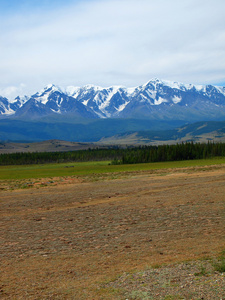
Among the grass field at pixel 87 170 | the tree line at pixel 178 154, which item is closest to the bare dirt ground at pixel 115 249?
the grass field at pixel 87 170

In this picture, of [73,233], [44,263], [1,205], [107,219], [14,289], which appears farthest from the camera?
[1,205]

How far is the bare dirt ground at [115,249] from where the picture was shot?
11297 mm

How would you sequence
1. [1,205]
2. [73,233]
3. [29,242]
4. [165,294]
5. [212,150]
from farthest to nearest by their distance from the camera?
1. [212,150]
2. [1,205]
3. [73,233]
4. [29,242]
5. [165,294]

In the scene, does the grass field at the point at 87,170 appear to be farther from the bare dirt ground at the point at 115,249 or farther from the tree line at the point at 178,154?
the bare dirt ground at the point at 115,249

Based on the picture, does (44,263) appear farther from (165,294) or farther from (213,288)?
(213,288)

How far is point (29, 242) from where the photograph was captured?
1820 centimetres

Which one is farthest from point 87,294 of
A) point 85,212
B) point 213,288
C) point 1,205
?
point 1,205

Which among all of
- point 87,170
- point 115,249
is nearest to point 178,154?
point 87,170

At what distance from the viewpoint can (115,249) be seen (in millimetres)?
16359

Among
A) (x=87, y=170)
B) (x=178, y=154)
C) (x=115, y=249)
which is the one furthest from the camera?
(x=178, y=154)

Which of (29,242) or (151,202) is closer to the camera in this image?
(29,242)

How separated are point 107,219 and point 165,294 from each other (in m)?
13.2

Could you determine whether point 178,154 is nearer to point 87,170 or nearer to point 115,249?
point 87,170

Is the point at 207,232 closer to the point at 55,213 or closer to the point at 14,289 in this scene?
the point at 14,289
